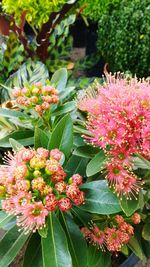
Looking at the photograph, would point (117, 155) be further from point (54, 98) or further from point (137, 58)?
point (137, 58)

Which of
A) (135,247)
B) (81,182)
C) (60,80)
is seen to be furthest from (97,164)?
(60,80)

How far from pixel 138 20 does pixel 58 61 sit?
0.42 m

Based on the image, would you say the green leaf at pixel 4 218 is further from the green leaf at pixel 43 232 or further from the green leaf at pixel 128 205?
the green leaf at pixel 128 205

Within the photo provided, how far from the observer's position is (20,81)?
1.42 meters

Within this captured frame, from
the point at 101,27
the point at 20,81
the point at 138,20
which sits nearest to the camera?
the point at 20,81

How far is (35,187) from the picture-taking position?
690 millimetres

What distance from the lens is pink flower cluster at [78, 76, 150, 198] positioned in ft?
2.36

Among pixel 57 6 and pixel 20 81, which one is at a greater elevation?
pixel 57 6

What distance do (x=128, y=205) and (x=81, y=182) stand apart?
0.30 ft

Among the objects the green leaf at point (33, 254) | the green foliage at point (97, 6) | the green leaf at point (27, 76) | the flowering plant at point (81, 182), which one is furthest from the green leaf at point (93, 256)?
the green foliage at point (97, 6)

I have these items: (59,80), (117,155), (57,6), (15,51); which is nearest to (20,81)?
(15,51)

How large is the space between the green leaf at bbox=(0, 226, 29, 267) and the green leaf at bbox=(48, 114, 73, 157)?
191 mm

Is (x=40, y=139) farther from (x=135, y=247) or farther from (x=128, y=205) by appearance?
(x=135, y=247)

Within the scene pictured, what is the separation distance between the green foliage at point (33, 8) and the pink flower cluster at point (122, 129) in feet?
4.49
